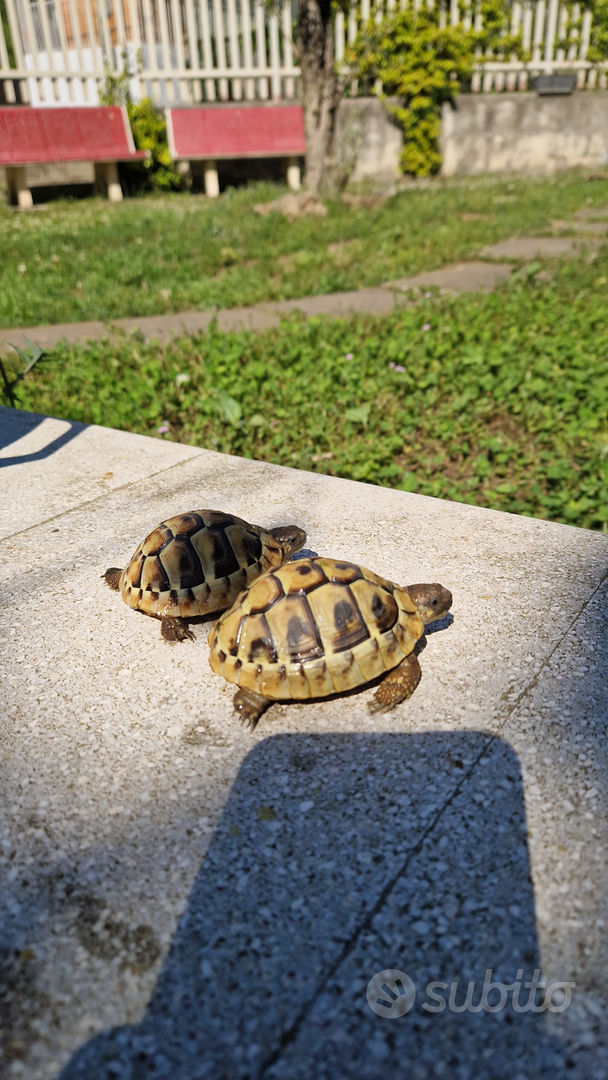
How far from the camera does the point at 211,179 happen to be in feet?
39.4

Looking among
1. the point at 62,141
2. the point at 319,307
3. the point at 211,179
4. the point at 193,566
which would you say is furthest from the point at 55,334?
the point at 211,179

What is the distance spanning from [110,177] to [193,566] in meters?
10.8

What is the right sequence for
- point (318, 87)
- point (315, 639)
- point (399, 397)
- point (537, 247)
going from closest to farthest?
point (315, 639)
point (399, 397)
point (537, 247)
point (318, 87)

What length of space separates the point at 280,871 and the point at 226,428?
3185 millimetres

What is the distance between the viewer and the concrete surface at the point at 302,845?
4.26 feet

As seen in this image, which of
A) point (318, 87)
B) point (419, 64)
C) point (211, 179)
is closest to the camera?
point (318, 87)


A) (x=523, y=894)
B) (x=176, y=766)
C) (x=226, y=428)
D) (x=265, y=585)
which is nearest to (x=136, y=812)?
(x=176, y=766)

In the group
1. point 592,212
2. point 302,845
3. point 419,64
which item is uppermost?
point 419,64

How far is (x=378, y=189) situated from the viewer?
11531 mm

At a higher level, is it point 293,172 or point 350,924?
point 350,924

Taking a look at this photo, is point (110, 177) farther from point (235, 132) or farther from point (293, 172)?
point (293, 172)

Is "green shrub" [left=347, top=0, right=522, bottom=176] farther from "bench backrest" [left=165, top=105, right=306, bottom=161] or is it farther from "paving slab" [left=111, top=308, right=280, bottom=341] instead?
"paving slab" [left=111, top=308, right=280, bottom=341]

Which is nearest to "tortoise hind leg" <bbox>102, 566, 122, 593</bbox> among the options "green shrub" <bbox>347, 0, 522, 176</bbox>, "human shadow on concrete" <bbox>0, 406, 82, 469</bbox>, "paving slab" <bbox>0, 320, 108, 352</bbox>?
"human shadow on concrete" <bbox>0, 406, 82, 469</bbox>

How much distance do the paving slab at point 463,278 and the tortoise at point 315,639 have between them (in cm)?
526
